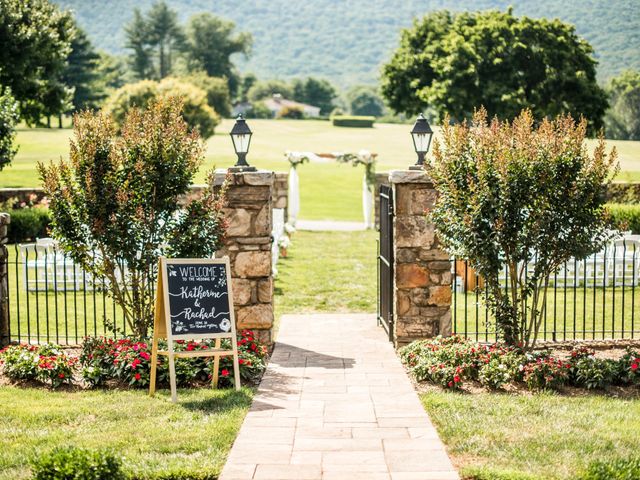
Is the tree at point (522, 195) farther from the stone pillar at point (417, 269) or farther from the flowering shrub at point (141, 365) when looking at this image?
the flowering shrub at point (141, 365)

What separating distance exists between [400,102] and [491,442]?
1641 inches

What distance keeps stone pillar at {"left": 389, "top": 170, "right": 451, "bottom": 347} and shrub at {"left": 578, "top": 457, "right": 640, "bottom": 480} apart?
4.40 metres

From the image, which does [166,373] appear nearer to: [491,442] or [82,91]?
[491,442]

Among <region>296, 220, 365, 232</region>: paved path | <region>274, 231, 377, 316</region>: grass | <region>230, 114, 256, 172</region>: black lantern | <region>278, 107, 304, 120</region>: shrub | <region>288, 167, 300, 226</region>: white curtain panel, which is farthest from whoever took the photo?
<region>278, 107, 304, 120</region>: shrub

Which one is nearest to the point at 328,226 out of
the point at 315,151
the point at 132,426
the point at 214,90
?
the point at 132,426

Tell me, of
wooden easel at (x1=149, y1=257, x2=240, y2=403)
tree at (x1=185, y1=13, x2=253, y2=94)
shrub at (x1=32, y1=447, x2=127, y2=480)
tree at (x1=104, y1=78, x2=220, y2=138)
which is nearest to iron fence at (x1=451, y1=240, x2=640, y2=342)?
wooden easel at (x1=149, y1=257, x2=240, y2=403)

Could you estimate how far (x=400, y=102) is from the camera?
47.0m

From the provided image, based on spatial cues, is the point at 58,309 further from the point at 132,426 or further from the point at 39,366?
the point at 132,426

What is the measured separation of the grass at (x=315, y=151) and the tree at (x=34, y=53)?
297cm

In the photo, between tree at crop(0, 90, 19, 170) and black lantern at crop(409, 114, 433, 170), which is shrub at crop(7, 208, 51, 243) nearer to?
tree at crop(0, 90, 19, 170)

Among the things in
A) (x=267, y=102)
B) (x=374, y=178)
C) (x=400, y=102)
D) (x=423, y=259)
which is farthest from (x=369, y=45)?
(x=423, y=259)

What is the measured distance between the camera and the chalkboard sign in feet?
26.1

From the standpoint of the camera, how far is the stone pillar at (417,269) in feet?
32.7

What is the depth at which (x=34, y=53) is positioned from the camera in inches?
1228
